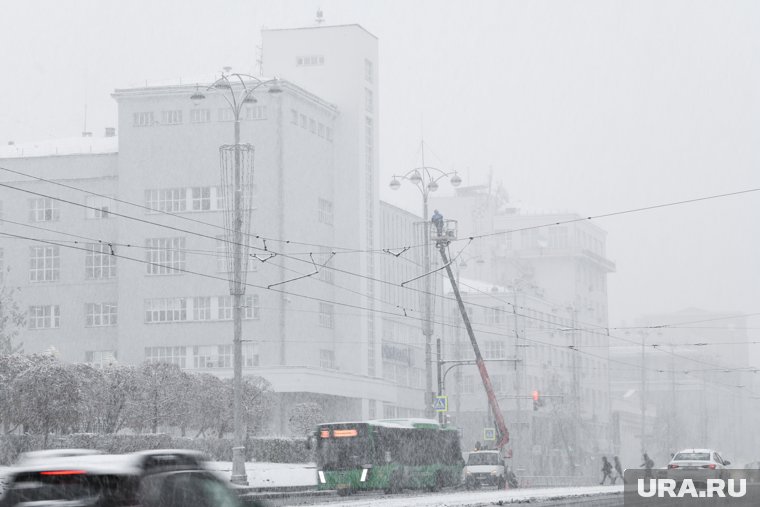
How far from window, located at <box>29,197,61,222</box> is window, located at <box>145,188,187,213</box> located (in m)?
7.19

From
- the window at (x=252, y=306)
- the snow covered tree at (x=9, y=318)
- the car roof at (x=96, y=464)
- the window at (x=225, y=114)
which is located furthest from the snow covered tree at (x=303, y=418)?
the car roof at (x=96, y=464)

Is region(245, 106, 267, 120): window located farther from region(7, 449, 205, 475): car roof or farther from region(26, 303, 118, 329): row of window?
region(7, 449, 205, 475): car roof

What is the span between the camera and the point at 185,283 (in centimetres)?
8300

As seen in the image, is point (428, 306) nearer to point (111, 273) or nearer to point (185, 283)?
point (185, 283)

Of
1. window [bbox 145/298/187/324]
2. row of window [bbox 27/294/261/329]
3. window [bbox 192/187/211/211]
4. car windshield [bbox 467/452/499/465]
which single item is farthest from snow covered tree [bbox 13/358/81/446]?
window [bbox 192/187/211/211]

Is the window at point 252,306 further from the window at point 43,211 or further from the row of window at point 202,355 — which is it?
the window at point 43,211

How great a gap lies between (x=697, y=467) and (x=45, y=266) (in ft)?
196

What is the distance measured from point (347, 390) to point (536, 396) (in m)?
28.1

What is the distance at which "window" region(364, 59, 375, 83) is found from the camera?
91.2 meters

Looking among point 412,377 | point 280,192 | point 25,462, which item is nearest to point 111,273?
point 280,192

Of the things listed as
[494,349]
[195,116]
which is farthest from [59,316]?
[494,349]

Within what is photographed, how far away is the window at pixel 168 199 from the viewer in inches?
3302

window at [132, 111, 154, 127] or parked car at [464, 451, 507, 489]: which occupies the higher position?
window at [132, 111, 154, 127]

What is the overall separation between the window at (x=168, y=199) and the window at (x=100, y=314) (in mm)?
7432
